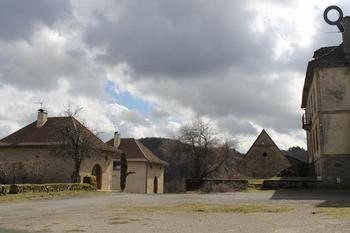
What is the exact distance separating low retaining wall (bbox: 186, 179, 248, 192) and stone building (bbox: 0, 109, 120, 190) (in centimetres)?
1047

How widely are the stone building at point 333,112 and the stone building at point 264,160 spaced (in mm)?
10483

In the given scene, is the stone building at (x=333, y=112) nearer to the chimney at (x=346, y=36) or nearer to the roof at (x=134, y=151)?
the chimney at (x=346, y=36)

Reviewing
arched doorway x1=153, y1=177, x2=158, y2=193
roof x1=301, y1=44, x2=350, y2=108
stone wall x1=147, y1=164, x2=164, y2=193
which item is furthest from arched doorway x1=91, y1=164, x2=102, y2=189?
roof x1=301, y1=44, x2=350, y2=108

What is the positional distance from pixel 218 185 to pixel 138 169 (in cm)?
2204

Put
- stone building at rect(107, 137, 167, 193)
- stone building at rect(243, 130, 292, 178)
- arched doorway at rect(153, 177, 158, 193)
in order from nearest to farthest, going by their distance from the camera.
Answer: stone building at rect(243, 130, 292, 178), stone building at rect(107, 137, 167, 193), arched doorway at rect(153, 177, 158, 193)

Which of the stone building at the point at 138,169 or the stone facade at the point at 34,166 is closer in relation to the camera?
the stone facade at the point at 34,166

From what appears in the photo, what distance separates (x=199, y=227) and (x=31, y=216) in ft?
23.6

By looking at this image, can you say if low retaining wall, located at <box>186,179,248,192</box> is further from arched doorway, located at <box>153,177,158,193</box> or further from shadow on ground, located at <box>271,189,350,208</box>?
arched doorway, located at <box>153,177,158,193</box>

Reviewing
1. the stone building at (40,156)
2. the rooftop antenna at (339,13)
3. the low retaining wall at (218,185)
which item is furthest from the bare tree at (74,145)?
the rooftop antenna at (339,13)

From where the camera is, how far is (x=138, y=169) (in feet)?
181

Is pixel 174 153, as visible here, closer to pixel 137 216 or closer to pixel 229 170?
pixel 229 170

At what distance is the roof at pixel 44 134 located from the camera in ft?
134

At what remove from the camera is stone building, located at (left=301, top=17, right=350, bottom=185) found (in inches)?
1319

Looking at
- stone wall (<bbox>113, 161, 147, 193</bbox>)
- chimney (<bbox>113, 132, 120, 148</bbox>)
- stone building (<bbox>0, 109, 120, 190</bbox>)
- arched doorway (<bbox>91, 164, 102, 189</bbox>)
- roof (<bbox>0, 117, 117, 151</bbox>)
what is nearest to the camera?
stone building (<bbox>0, 109, 120, 190</bbox>)
